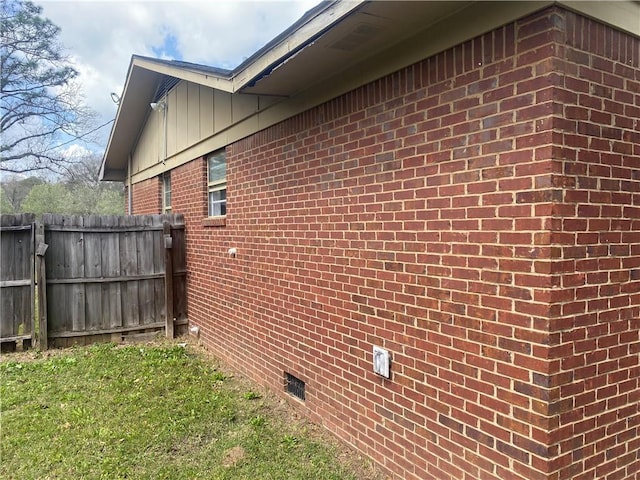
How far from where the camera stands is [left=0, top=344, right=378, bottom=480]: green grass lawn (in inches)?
138

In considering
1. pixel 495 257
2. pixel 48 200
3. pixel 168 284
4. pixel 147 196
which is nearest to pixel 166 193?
pixel 147 196

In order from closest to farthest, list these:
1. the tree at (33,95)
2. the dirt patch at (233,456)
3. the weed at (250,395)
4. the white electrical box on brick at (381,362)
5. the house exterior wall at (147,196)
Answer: the white electrical box on brick at (381,362) → the dirt patch at (233,456) → the weed at (250,395) → the house exterior wall at (147,196) → the tree at (33,95)

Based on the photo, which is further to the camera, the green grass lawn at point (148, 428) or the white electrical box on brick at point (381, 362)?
the green grass lawn at point (148, 428)

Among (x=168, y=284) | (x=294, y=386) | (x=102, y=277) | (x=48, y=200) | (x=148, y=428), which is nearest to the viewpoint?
(x=148, y=428)

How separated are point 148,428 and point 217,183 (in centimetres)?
369

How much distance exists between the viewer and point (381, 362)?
3.36m

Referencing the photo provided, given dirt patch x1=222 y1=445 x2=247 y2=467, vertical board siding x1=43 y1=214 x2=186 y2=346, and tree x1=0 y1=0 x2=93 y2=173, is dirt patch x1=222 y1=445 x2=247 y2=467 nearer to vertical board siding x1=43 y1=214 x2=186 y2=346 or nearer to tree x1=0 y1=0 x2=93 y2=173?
vertical board siding x1=43 y1=214 x2=186 y2=346

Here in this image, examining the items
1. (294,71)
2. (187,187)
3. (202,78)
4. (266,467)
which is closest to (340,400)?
(266,467)

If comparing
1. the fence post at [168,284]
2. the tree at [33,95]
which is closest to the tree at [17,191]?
the tree at [33,95]

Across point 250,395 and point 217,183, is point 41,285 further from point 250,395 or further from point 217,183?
point 250,395

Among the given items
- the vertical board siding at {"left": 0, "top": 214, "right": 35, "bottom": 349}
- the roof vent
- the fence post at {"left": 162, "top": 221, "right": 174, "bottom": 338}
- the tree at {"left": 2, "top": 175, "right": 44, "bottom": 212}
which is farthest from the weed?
the tree at {"left": 2, "top": 175, "right": 44, "bottom": 212}

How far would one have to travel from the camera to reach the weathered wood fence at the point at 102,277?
267 inches

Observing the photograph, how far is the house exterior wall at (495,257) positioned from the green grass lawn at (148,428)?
1.94 ft

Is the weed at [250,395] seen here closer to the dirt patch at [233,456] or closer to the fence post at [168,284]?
the dirt patch at [233,456]
